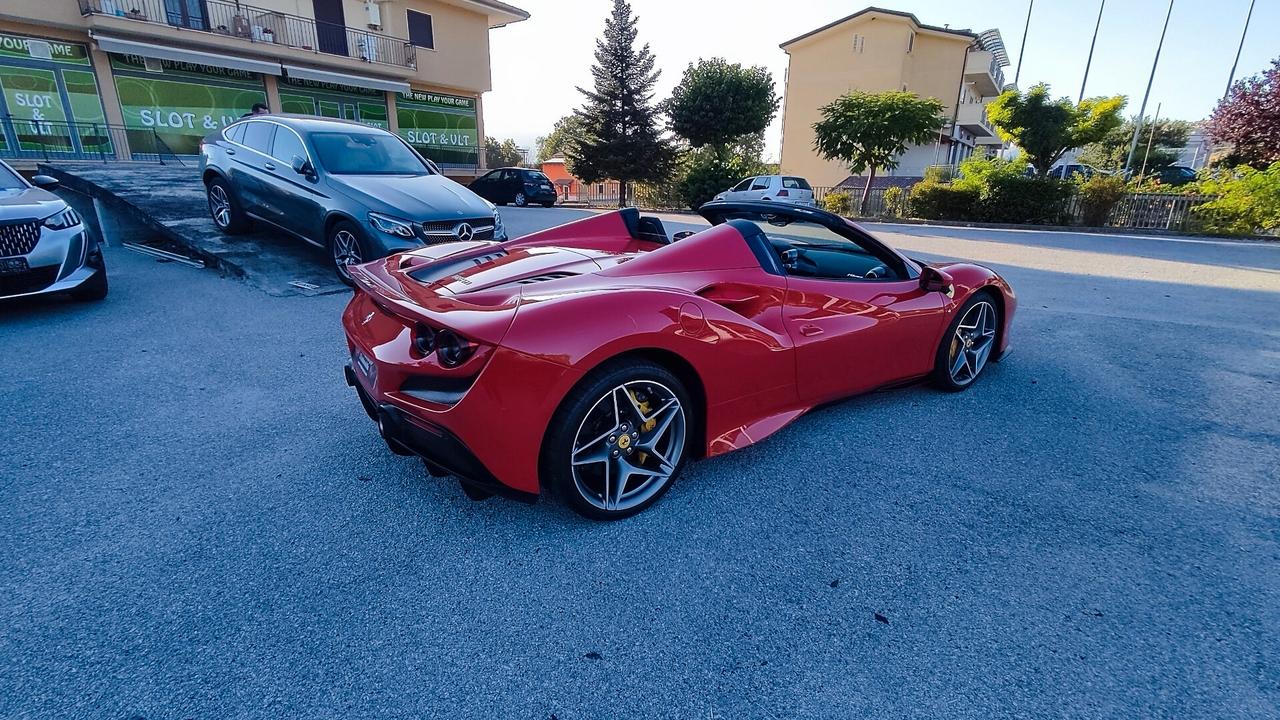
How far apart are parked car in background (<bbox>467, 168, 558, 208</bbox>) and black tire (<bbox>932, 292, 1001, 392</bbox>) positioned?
18.4 m

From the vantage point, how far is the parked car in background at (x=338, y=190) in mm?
6105

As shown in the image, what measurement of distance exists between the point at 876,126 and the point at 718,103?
37.3 ft

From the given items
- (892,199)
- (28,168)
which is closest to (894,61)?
(892,199)

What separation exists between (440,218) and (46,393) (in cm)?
344

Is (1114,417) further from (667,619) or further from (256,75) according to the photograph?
(256,75)

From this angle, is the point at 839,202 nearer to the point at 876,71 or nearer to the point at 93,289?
the point at 876,71

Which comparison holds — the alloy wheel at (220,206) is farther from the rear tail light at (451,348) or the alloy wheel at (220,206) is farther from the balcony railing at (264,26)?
the balcony railing at (264,26)

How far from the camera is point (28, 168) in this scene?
14.9 m

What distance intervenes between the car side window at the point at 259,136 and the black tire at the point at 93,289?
92.6 inches

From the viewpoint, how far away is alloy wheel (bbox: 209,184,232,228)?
768 centimetres

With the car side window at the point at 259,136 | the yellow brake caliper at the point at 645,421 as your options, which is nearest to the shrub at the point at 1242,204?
the yellow brake caliper at the point at 645,421

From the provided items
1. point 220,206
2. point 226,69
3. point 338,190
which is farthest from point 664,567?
point 226,69

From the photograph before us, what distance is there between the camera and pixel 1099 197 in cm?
1580

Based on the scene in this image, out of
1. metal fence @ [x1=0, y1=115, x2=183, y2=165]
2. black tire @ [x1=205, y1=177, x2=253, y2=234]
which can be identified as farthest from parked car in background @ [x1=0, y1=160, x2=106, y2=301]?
metal fence @ [x1=0, y1=115, x2=183, y2=165]
